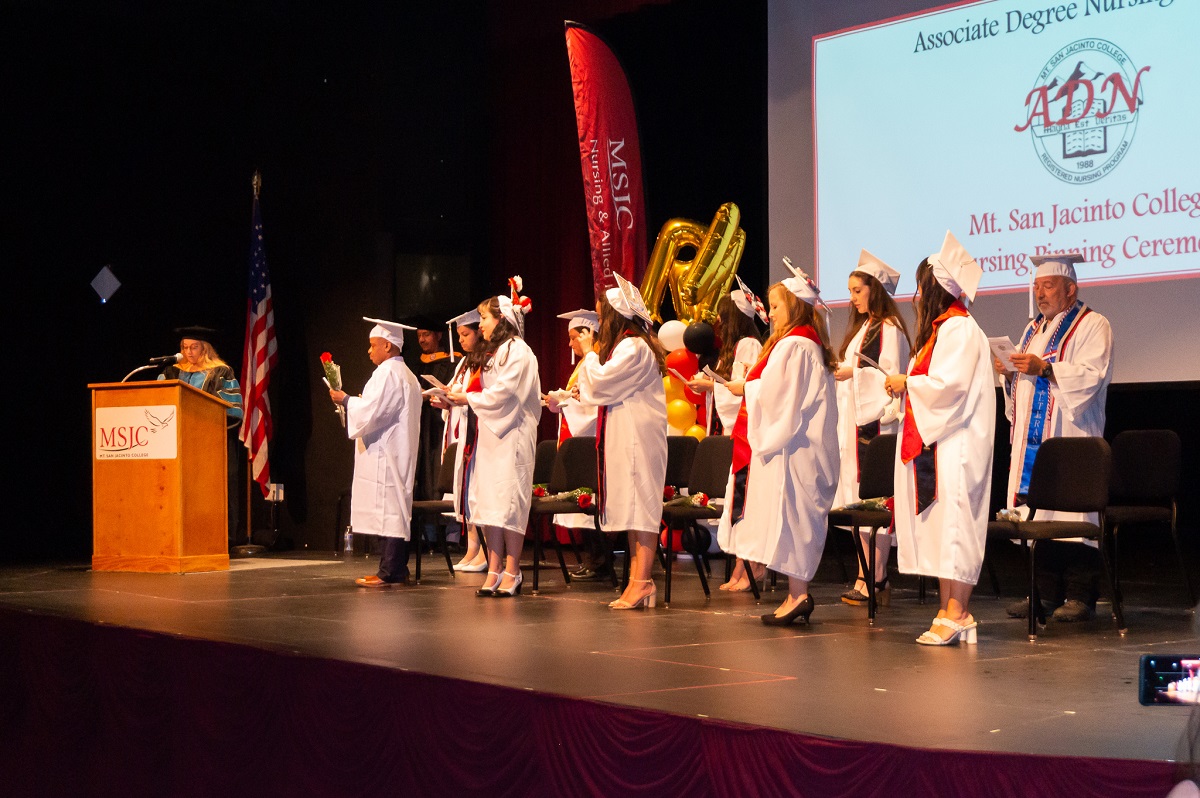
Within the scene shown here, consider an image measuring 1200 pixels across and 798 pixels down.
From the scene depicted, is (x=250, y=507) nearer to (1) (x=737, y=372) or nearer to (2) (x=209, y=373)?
(2) (x=209, y=373)

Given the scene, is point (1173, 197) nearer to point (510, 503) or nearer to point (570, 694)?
point (510, 503)

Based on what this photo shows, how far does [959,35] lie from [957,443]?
3.42m

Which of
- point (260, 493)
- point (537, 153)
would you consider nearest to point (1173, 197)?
point (537, 153)

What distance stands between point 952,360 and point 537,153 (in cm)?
677

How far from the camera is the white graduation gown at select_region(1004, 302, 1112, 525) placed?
6453 mm

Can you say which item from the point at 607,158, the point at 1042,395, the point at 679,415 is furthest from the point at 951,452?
the point at 607,158

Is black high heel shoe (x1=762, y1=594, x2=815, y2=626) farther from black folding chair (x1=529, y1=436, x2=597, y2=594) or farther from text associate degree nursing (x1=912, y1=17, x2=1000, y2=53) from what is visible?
text associate degree nursing (x1=912, y1=17, x2=1000, y2=53)

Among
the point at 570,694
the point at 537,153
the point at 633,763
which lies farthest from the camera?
the point at 537,153

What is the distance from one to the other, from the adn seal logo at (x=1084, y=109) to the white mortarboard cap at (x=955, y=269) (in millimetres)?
2119

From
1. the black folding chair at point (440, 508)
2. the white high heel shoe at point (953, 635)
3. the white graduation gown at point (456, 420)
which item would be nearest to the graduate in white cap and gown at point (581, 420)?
the white graduation gown at point (456, 420)

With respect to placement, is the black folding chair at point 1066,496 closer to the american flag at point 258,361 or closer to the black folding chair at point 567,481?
the black folding chair at point 567,481

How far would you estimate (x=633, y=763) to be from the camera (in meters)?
3.66

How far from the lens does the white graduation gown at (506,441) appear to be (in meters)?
7.44

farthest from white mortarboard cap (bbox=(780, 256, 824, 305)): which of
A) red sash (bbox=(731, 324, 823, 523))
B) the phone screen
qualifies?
the phone screen
